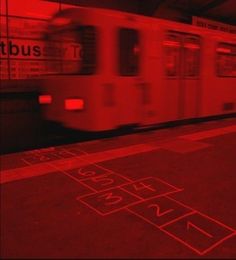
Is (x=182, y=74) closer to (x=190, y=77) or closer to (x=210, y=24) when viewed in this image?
(x=190, y=77)

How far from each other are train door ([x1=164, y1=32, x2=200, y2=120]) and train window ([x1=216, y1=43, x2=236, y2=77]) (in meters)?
1.16

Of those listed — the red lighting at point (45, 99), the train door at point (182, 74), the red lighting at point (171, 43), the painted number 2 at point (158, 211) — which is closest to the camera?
the painted number 2 at point (158, 211)

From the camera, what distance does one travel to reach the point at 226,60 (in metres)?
10.7

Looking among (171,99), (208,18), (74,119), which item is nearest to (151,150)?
(74,119)

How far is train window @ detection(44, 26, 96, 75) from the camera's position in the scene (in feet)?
22.7

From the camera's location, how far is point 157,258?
10.2 ft

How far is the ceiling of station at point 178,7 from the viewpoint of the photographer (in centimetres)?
1319

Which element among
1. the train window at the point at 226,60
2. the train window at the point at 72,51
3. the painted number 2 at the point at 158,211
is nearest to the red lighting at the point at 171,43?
the train window at the point at 226,60

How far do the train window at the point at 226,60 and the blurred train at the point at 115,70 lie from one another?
1.42 m

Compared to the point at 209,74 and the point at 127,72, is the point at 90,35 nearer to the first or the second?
the point at 127,72

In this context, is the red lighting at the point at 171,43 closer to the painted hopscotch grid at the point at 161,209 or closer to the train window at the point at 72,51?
the train window at the point at 72,51

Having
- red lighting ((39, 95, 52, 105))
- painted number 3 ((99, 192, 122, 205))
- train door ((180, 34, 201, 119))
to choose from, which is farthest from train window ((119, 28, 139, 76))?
painted number 3 ((99, 192, 122, 205))

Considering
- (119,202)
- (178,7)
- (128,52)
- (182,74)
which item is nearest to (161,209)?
(119,202)

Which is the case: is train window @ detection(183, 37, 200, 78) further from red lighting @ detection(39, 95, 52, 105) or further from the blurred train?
red lighting @ detection(39, 95, 52, 105)
